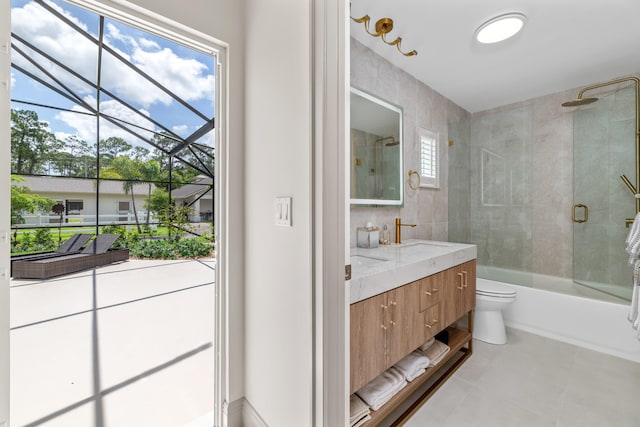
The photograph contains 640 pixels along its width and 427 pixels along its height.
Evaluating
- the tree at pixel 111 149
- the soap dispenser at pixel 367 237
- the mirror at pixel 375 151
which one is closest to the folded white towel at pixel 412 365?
the soap dispenser at pixel 367 237

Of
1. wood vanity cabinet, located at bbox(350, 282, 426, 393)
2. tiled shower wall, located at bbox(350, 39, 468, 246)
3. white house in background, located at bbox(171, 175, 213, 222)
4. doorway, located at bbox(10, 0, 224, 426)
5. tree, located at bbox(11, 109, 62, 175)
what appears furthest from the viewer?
white house in background, located at bbox(171, 175, 213, 222)

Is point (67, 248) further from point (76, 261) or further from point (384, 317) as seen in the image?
point (384, 317)

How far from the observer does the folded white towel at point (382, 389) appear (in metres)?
1.31

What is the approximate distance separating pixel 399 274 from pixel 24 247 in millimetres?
2497

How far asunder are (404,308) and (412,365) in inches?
17.3

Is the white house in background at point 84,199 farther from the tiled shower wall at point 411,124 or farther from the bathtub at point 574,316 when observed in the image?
the bathtub at point 574,316

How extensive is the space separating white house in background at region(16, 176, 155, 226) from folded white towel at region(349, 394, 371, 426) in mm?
2140

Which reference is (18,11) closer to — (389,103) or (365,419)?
(389,103)

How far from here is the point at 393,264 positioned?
1.38 meters

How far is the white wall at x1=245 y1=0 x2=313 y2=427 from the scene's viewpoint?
37.0 inches

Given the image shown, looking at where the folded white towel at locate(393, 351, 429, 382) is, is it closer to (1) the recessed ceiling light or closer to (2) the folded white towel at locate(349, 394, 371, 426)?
(2) the folded white towel at locate(349, 394, 371, 426)

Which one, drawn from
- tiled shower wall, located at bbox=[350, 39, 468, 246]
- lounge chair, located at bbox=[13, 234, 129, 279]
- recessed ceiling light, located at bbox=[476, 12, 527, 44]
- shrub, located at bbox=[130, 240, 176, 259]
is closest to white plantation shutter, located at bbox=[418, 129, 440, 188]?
tiled shower wall, located at bbox=[350, 39, 468, 246]

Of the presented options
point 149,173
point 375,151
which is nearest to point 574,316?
point 375,151

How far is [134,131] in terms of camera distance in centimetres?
298
